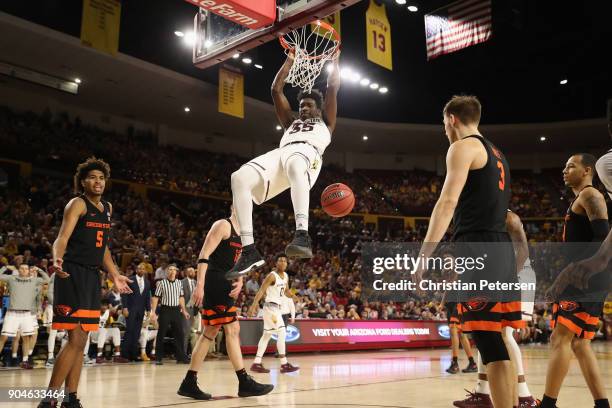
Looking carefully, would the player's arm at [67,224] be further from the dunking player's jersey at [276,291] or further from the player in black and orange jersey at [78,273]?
the dunking player's jersey at [276,291]

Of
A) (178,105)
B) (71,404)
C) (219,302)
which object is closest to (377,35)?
(219,302)

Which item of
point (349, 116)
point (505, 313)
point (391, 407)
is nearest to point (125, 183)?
point (349, 116)

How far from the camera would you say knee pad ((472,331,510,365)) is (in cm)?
315

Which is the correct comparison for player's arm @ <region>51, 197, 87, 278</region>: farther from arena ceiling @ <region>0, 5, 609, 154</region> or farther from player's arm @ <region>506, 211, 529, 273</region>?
arena ceiling @ <region>0, 5, 609, 154</region>

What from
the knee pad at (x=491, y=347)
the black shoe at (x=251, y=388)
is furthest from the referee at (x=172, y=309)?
the knee pad at (x=491, y=347)

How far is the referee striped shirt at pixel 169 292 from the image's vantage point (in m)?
11.3

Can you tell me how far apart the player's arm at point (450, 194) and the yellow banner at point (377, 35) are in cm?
910

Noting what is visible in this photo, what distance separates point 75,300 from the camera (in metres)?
4.81

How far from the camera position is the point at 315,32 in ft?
21.6

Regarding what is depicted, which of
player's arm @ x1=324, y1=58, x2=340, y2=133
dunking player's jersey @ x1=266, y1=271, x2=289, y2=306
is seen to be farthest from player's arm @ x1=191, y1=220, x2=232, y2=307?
dunking player's jersey @ x1=266, y1=271, x2=289, y2=306

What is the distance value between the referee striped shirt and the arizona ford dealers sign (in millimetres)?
6550

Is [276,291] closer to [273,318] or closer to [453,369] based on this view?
[273,318]

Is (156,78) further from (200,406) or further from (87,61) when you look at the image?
(200,406)

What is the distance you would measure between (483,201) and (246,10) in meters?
3.73
